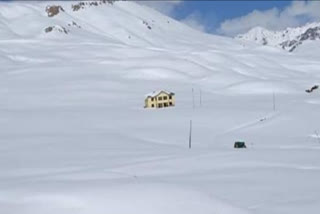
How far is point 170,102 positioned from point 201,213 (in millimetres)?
54648

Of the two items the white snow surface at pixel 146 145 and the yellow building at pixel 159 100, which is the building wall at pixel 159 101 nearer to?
the yellow building at pixel 159 100

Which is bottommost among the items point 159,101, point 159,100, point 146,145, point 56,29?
point 146,145

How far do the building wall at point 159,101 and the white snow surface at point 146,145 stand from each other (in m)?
1.62

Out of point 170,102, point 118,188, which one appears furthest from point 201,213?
point 170,102

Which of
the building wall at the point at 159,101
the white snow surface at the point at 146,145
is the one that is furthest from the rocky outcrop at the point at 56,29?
the building wall at the point at 159,101

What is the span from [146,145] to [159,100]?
32392mm

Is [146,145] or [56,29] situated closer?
[146,145]

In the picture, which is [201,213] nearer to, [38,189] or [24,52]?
[38,189]

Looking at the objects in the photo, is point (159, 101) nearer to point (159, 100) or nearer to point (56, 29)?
point (159, 100)

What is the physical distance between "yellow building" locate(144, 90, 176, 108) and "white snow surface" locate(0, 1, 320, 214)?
65.0 inches

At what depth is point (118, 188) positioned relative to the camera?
18422 millimetres

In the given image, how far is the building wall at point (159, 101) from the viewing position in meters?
68.2

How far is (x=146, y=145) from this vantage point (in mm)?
36969

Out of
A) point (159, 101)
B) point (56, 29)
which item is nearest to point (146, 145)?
point (159, 101)
